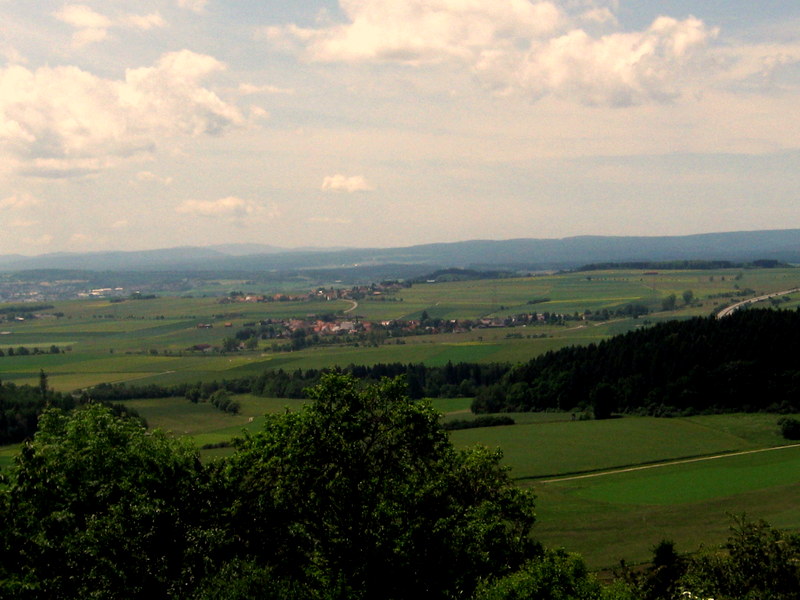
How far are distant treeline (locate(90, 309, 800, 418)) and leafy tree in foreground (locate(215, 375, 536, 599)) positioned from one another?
52.5m

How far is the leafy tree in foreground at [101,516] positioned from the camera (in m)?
20.8

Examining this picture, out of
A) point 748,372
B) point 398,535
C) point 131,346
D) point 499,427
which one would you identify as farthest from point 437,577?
point 131,346

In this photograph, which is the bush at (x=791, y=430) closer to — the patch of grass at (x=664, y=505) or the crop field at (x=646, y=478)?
the crop field at (x=646, y=478)

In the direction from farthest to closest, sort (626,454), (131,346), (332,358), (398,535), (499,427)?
1. (131,346)
2. (332,358)
3. (499,427)
4. (626,454)
5. (398,535)

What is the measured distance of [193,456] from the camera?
25797 mm

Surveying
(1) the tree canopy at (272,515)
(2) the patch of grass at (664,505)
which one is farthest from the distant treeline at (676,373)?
(1) the tree canopy at (272,515)

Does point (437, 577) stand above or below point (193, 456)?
below

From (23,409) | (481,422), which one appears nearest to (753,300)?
(481,422)

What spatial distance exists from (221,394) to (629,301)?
124514 mm

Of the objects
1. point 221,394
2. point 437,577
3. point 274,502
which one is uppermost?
point 274,502

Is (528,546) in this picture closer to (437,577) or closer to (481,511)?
(481,511)

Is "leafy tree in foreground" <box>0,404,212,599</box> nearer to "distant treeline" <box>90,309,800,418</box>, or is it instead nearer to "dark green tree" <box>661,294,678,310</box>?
"distant treeline" <box>90,309,800,418</box>

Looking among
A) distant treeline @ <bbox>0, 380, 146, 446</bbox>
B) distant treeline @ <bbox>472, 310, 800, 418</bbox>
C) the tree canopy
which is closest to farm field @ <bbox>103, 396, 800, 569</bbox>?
the tree canopy

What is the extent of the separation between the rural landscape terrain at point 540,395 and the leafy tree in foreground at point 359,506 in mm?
2442
